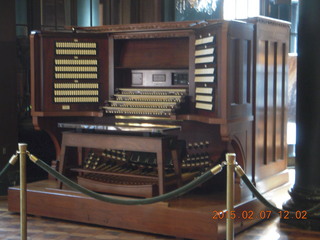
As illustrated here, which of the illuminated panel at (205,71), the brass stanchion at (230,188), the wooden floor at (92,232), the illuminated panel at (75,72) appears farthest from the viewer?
the illuminated panel at (75,72)

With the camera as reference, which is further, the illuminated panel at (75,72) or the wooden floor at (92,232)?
the illuminated panel at (75,72)

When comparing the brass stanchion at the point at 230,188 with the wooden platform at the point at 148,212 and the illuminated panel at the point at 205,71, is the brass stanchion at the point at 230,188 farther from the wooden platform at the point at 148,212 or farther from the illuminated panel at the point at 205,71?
the illuminated panel at the point at 205,71

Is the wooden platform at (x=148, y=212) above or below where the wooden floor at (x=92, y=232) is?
above

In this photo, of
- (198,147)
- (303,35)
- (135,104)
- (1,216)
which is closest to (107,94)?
(135,104)

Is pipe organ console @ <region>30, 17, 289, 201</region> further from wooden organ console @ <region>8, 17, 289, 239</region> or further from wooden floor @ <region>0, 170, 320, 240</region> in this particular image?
wooden floor @ <region>0, 170, 320, 240</region>

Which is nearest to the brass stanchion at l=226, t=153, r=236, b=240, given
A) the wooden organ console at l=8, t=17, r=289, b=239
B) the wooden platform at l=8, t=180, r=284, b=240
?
the wooden platform at l=8, t=180, r=284, b=240

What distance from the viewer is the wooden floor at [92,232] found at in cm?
514

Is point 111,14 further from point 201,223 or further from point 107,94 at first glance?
point 201,223

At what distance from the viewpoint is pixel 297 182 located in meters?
5.47

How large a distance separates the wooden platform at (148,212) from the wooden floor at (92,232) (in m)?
0.06

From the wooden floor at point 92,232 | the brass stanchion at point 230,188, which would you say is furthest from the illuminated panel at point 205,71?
the brass stanchion at point 230,188

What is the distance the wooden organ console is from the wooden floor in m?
0.37

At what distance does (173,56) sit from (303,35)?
150 centimetres

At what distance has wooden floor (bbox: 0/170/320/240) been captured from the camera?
16.9ft
